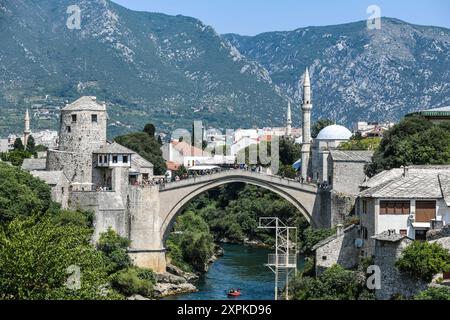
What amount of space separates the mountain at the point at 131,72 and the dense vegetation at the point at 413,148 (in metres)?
94.3

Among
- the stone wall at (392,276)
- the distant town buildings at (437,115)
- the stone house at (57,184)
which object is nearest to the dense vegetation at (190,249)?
the stone house at (57,184)

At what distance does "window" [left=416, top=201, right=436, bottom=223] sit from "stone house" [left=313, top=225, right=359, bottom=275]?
3.47 metres

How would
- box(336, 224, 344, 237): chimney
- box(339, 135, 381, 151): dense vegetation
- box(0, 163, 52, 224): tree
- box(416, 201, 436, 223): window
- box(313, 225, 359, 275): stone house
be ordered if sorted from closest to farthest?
1. box(416, 201, 436, 223): window
2. box(313, 225, 359, 275): stone house
3. box(336, 224, 344, 237): chimney
4. box(0, 163, 52, 224): tree
5. box(339, 135, 381, 151): dense vegetation

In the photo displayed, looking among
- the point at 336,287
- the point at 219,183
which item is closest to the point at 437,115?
the point at 219,183

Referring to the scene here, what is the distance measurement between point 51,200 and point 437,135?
19.7 metres

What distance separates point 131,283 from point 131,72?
351 ft

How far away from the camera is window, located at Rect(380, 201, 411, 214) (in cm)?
4306

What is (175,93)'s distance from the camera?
553 feet

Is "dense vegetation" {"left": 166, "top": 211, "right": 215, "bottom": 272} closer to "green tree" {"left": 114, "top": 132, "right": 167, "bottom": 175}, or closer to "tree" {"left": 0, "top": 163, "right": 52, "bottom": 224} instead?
"tree" {"left": 0, "top": 163, "right": 52, "bottom": 224}

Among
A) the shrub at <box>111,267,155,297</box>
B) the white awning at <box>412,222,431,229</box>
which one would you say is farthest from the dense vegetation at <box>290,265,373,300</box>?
the shrub at <box>111,267,155,297</box>

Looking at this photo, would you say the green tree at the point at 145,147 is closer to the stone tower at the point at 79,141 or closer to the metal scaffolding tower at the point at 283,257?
the metal scaffolding tower at the point at 283,257

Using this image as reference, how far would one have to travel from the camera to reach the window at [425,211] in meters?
43.0
